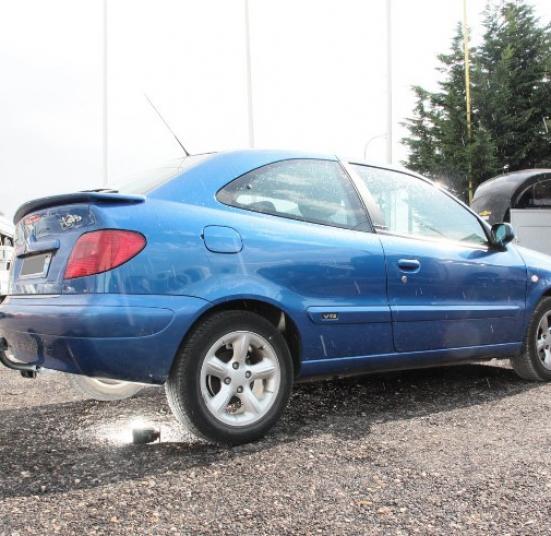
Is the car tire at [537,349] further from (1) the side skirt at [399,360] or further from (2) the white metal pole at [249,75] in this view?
(2) the white metal pole at [249,75]

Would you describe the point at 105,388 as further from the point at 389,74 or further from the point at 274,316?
the point at 389,74

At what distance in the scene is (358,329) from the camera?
3783mm

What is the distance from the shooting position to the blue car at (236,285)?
10.0 ft

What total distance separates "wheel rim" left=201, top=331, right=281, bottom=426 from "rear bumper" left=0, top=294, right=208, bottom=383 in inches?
9.3

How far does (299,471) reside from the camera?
9.67ft

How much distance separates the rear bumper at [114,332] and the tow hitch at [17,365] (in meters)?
0.15

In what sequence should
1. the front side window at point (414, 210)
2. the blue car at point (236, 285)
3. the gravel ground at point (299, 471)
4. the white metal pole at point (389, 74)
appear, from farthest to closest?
the white metal pole at point (389, 74) → the front side window at point (414, 210) → the blue car at point (236, 285) → the gravel ground at point (299, 471)

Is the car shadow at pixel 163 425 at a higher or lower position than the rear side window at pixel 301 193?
lower

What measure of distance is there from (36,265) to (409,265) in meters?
2.13

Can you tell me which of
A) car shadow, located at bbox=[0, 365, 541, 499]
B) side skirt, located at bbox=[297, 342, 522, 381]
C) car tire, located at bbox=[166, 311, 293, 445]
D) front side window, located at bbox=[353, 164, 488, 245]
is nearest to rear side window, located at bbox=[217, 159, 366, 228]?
front side window, located at bbox=[353, 164, 488, 245]

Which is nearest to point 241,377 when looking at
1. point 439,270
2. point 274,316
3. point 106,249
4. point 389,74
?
point 274,316

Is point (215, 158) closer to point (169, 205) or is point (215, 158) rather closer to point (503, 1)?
point (169, 205)

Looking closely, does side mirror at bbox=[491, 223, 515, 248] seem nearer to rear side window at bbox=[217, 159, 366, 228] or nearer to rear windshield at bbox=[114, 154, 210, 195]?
rear side window at bbox=[217, 159, 366, 228]

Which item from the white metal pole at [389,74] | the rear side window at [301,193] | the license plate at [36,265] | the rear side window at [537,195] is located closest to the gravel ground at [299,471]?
the license plate at [36,265]
